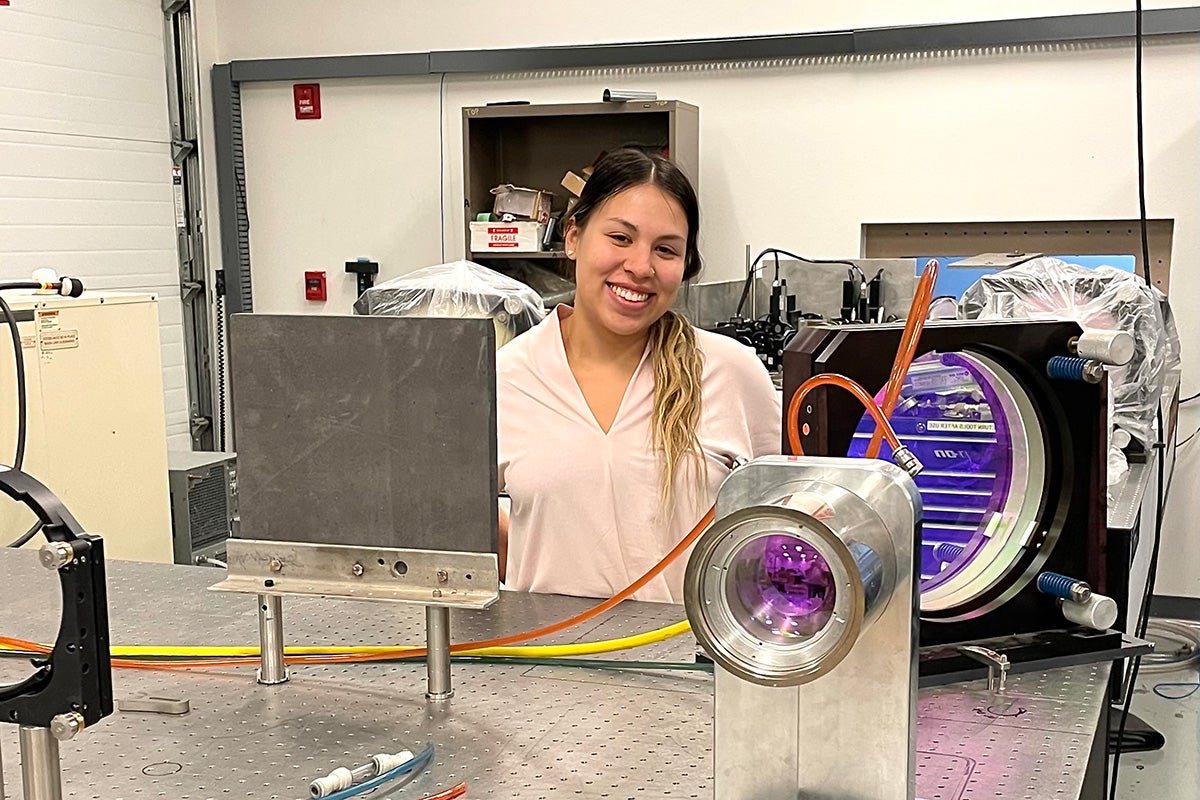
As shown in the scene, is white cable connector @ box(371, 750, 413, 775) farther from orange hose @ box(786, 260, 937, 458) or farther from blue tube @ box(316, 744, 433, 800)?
orange hose @ box(786, 260, 937, 458)

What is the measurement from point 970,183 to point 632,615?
2.85 meters

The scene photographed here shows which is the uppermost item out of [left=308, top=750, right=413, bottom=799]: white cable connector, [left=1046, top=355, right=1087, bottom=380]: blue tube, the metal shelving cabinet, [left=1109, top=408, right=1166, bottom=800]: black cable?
the metal shelving cabinet

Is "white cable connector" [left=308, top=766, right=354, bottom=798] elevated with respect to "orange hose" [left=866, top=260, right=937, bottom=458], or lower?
lower

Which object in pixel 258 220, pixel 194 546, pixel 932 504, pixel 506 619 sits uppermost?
pixel 258 220

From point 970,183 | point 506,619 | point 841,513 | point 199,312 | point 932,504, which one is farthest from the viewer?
point 199,312

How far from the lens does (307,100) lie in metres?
4.70

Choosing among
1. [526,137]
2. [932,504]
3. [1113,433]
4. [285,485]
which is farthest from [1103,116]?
[285,485]

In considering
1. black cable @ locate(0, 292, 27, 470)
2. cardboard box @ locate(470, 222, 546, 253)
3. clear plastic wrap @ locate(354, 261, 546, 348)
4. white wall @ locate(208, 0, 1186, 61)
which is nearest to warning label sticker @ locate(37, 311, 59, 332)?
black cable @ locate(0, 292, 27, 470)

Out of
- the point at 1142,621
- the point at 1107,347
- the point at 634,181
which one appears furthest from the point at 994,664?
the point at 1142,621

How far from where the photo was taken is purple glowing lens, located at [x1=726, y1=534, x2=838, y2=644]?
80cm

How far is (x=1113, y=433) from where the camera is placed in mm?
2613

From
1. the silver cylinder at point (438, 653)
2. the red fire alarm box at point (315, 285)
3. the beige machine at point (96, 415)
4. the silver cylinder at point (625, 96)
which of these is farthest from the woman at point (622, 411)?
the red fire alarm box at point (315, 285)

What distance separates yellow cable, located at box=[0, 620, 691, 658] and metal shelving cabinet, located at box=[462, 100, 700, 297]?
271cm

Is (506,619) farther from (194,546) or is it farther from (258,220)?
(258,220)
